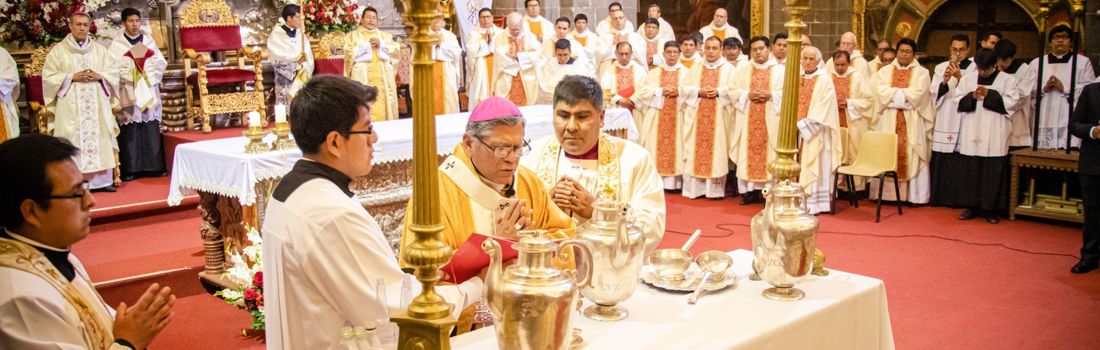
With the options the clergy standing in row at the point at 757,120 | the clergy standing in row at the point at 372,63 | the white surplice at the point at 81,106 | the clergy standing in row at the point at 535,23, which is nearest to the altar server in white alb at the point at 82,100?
the white surplice at the point at 81,106

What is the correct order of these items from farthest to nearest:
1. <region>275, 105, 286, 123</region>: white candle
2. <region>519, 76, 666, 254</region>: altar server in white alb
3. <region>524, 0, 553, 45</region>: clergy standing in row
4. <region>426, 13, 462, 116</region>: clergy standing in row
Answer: <region>524, 0, 553, 45</region>: clergy standing in row → <region>426, 13, 462, 116</region>: clergy standing in row → <region>275, 105, 286, 123</region>: white candle → <region>519, 76, 666, 254</region>: altar server in white alb

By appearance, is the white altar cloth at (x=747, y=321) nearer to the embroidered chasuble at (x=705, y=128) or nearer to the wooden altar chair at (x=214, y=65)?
the embroidered chasuble at (x=705, y=128)

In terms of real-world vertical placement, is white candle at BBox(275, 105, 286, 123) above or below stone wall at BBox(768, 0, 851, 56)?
below

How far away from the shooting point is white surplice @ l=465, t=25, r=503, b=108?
13.4 metres

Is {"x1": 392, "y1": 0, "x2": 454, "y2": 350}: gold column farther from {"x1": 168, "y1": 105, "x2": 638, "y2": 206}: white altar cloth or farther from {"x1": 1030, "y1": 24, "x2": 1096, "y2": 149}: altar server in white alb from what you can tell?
{"x1": 1030, "y1": 24, "x2": 1096, "y2": 149}: altar server in white alb

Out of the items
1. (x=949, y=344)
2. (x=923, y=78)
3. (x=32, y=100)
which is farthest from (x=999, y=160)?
(x=32, y=100)

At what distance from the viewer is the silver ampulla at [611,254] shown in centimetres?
277

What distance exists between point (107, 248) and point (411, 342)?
6.15 m

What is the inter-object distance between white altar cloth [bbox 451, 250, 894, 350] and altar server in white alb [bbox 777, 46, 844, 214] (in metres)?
6.19

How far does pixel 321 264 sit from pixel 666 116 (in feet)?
28.1

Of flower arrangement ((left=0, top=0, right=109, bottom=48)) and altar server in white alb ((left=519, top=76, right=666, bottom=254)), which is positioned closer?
altar server in white alb ((left=519, top=76, right=666, bottom=254))

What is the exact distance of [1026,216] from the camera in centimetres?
870

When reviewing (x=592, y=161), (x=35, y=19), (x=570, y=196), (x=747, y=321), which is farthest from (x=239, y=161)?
(x=35, y=19)

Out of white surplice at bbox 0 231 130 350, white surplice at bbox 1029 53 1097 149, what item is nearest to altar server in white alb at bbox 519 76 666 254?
white surplice at bbox 0 231 130 350
